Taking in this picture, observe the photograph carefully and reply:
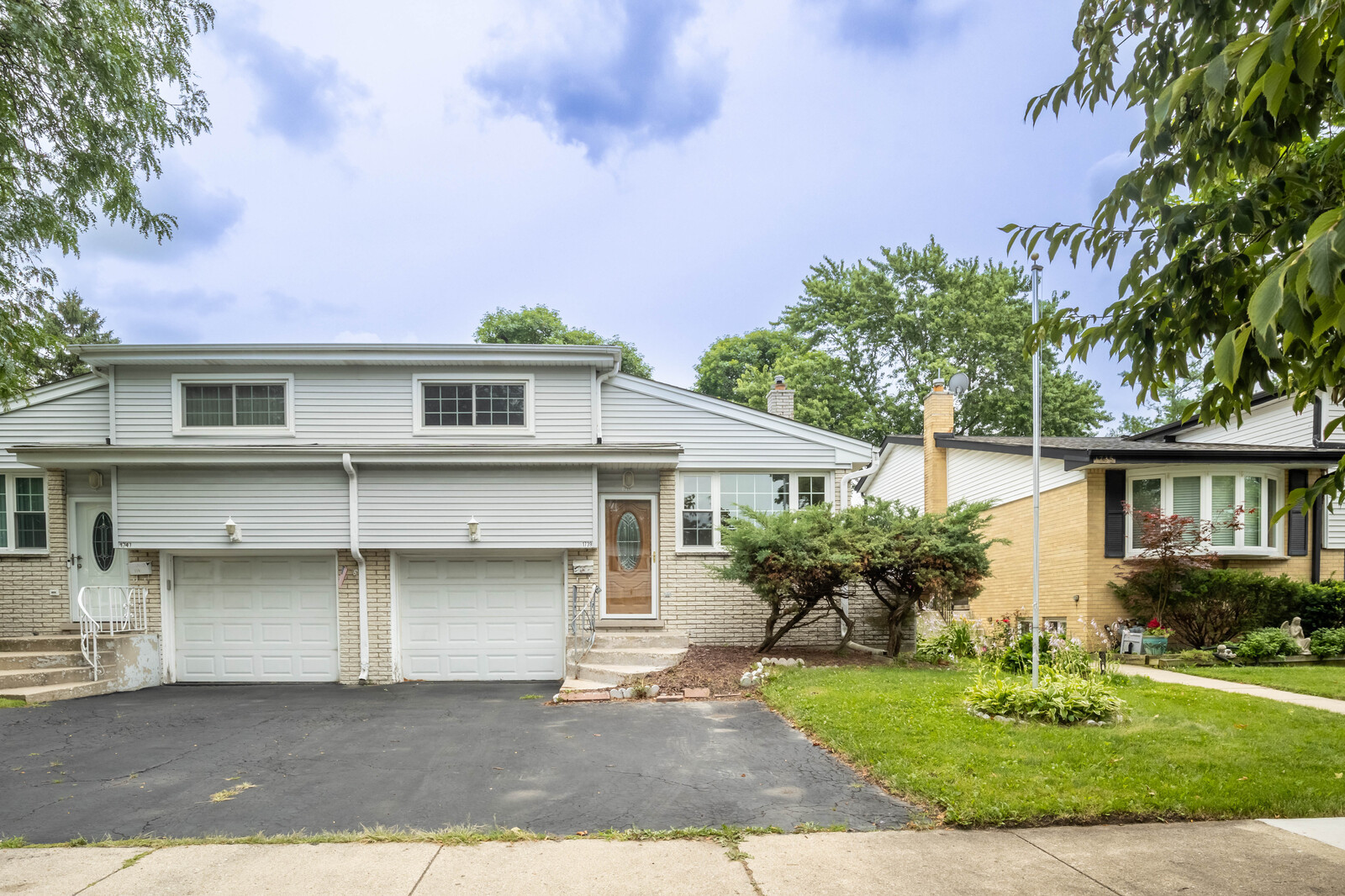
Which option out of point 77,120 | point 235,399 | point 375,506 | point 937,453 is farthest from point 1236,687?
point 235,399

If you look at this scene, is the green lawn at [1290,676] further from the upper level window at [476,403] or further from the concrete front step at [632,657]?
the upper level window at [476,403]

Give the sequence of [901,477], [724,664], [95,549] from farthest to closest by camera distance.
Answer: [901,477] < [95,549] < [724,664]

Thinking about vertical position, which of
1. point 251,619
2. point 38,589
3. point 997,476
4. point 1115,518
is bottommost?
point 251,619

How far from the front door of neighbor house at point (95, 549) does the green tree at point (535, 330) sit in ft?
76.1

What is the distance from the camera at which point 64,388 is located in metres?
12.4

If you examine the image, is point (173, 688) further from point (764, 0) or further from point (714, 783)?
point (764, 0)

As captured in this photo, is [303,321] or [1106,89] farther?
[303,321]

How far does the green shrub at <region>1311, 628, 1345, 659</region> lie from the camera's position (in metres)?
11.4

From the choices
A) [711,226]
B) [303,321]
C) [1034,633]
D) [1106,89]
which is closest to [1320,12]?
[1106,89]

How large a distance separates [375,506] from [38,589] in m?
5.48

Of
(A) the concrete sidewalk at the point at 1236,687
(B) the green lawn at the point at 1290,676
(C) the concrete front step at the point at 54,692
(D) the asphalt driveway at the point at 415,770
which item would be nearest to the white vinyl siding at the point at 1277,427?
(B) the green lawn at the point at 1290,676

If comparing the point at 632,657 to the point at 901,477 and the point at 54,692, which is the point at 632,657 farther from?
the point at 901,477

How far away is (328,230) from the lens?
17328 millimetres

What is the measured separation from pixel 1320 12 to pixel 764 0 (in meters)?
9.01
